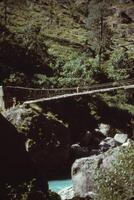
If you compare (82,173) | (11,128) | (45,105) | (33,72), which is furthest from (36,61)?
(11,128)

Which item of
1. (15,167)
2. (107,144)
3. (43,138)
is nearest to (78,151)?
(107,144)

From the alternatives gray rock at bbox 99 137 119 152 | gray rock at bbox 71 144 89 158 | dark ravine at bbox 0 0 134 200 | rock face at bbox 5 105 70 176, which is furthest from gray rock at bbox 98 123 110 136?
rock face at bbox 5 105 70 176

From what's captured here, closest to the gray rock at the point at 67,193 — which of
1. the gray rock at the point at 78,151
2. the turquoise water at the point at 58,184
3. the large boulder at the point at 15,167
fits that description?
the turquoise water at the point at 58,184

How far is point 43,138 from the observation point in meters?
29.8

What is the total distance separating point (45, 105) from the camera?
39.1 m

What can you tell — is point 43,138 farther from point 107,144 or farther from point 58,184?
point 107,144

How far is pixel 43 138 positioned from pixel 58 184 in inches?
144

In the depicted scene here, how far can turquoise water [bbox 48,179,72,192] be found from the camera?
26.7 m

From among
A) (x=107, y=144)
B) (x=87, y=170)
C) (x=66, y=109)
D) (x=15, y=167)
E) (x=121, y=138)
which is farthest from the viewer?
(x=66, y=109)

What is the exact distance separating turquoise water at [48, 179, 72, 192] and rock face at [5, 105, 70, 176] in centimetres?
159

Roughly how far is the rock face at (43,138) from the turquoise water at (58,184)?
5.22ft

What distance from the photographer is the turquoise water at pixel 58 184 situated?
26661 millimetres

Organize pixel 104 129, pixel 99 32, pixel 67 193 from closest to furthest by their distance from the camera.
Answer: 1. pixel 67 193
2. pixel 104 129
3. pixel 99 32

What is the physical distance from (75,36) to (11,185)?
202 feet
